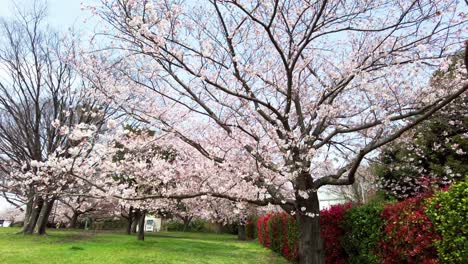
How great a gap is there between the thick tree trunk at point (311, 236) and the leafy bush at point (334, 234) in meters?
0.78

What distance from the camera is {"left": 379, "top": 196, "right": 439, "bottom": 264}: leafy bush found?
4.23m

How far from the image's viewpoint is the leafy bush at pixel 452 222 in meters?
3.60

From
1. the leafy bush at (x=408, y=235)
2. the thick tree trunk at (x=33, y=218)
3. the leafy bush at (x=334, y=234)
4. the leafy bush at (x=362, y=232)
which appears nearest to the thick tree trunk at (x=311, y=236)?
the leafy bush at (x=362, y=232)

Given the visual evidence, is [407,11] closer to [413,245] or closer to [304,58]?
[304,58]

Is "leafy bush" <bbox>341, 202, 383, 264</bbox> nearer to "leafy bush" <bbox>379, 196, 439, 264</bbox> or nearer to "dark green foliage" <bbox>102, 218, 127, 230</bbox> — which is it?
"leafy bush" <bbox>379, 196, 439, 264</bbox>

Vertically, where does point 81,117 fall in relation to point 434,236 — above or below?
above

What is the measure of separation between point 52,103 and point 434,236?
17415 mm

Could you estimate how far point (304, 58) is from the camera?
6762 mm

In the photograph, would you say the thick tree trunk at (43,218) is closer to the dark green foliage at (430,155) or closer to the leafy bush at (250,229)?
the leafy bush at (250,229)

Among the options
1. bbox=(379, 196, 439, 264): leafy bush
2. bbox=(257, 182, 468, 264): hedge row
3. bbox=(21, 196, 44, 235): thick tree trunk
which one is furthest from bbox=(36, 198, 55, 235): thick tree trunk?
bbox=(379, 196, 439, 264): leafy bush

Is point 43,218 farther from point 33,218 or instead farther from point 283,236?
point 283,236

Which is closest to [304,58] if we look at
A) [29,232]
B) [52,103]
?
[52,103]

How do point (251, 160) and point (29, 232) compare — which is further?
point (29, 232)

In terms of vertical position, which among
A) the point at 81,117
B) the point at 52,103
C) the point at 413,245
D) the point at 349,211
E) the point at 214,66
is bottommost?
the point at 413,245
